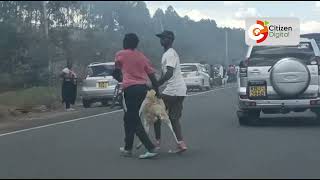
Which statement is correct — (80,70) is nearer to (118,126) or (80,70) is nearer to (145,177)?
(118,126)

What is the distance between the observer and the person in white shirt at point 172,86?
10289 millimetres

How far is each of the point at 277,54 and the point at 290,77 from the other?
87cm

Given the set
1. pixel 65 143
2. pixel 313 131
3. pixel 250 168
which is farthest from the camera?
pixel 313 131

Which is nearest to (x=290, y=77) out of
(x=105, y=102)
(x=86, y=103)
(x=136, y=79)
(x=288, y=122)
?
(x=288, y=122)

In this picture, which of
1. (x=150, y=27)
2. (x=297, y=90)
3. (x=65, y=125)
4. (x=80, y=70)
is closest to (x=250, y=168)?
(x=297, y=90)

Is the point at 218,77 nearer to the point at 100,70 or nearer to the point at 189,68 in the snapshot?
the point at 189,68

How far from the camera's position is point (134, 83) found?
9.95 metres

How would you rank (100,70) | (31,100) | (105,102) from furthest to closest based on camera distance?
(105,102), (100,70), (31,100)

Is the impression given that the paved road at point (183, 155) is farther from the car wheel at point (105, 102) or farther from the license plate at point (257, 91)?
the car wheel at point (105, 102)

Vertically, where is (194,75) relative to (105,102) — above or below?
above

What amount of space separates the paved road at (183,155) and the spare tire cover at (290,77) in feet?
2.75

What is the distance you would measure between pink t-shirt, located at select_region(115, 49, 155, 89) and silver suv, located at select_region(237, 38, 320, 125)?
4.94m

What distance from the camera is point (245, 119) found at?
15383 millimetres

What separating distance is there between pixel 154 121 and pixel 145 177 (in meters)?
2.06
